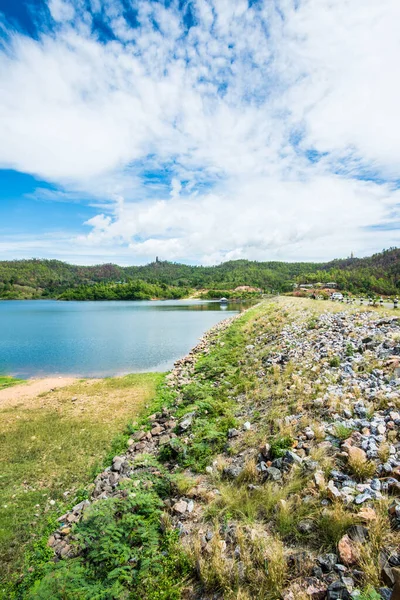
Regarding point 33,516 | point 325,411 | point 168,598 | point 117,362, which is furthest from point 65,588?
point 117,362

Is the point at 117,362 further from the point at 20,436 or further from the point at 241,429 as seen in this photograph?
the point at 241,429

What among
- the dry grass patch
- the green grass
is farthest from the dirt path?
the dry grass patch

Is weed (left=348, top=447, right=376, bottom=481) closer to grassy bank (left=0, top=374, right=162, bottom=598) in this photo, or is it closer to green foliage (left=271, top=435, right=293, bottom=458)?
green foliage (left=271, top=435, right=293, bottom=458)

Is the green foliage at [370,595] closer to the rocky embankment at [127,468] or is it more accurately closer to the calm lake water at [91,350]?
the rocky embankment at [127,468]

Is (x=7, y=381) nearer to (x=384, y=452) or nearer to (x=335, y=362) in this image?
(x=335, y=362)

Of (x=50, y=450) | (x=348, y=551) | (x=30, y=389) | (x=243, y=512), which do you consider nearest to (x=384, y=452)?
(x=348, y=551)

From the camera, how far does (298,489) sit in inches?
215

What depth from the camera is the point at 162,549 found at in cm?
514

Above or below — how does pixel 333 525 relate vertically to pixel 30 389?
above

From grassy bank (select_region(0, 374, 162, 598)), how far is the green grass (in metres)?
4.73

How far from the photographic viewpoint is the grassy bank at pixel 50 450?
7.06 m

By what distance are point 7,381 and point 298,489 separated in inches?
900

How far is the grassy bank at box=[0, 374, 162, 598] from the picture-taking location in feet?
23.2

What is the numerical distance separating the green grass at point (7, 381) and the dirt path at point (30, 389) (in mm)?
653
